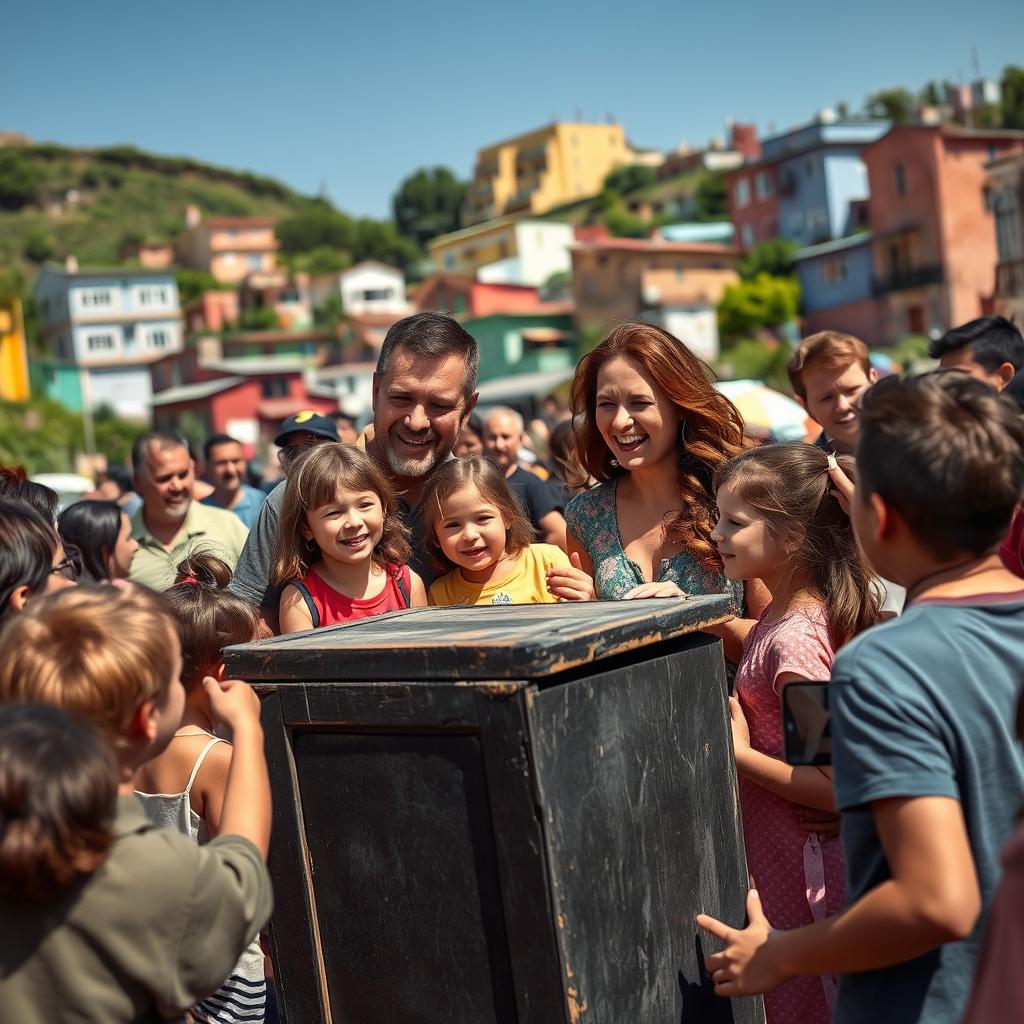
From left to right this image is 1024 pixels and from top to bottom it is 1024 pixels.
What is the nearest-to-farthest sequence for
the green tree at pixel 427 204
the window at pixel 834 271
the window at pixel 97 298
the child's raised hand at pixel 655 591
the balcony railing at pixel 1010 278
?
the child's raised hand at pixel 655 591 → the balcony railing at pixel 1010 278 → the window at pixel 834 271 → the window at pixel 97 298 → the green tree at pixel 427 204

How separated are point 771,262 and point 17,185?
83.8m

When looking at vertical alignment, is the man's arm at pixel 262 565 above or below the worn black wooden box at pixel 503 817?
above

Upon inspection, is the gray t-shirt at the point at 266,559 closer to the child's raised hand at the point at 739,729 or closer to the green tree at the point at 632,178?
the child's raised hand at the point at 739,729

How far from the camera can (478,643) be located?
7.89 ft

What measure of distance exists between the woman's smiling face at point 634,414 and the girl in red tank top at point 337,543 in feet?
2.65

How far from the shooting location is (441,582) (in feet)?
15.0

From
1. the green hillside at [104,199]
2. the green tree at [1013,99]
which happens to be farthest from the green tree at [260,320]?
the green tree at [1013,99]

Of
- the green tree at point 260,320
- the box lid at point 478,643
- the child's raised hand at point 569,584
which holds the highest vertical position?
the green tree at point 260,320

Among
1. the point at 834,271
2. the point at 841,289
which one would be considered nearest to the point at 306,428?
the point at 841,289

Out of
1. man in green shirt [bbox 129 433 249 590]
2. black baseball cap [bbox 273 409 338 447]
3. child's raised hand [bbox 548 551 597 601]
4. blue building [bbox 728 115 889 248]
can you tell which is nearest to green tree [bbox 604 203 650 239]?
blue building [bbox 728 115 889 248]

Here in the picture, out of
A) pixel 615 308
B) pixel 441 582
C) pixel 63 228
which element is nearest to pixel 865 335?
pixel 615 308

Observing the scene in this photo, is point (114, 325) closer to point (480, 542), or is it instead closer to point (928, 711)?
point (480, 542)

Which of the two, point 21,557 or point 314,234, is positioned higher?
point 314,234

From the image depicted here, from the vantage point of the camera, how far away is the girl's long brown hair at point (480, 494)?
4.32 meters
